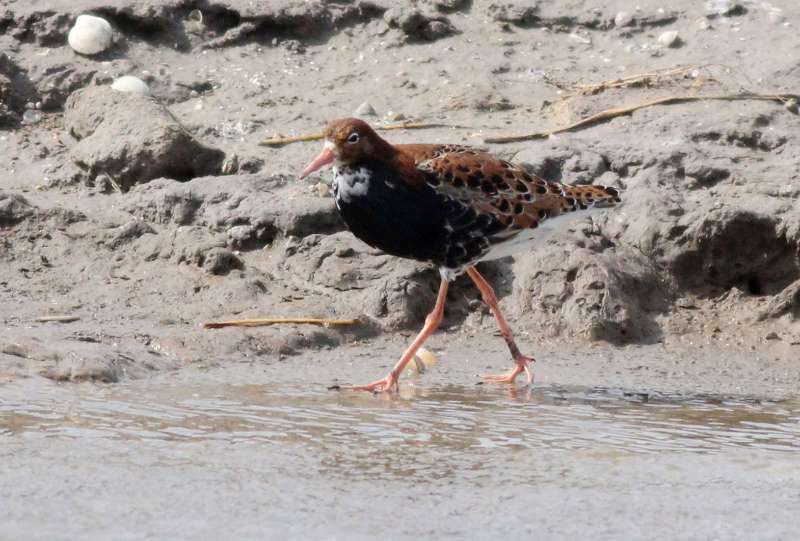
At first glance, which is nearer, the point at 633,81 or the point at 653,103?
the point at 653,103

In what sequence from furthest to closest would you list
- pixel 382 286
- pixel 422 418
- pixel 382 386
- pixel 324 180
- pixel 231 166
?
pixel 231 166
pixel 324 180
pixel 382 286
pixel 382 386
pixel 422 418

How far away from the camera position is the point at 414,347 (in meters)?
7.20

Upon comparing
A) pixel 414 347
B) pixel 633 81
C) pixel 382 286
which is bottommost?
pixel 414 347

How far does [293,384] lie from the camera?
22.7ft

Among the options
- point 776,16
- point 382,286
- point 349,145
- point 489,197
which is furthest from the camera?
point 776,16

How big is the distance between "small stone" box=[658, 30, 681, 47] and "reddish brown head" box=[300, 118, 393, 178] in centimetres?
377

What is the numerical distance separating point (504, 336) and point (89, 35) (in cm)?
442

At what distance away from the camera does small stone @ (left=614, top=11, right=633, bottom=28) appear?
10500 millimetres

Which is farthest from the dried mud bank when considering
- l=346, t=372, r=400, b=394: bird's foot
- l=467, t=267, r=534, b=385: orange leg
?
l=346, t=372, r=400, b=394: bird's foot

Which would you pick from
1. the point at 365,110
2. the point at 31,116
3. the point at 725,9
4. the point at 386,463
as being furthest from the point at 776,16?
the point at 386,463

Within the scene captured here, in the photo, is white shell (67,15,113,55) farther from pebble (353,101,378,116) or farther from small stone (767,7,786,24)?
small stone (767,7,786,24)

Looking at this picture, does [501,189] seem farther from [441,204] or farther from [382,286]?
[382,286]

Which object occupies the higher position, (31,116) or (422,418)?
(31,116)

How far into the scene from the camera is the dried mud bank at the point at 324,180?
7.88 metres
